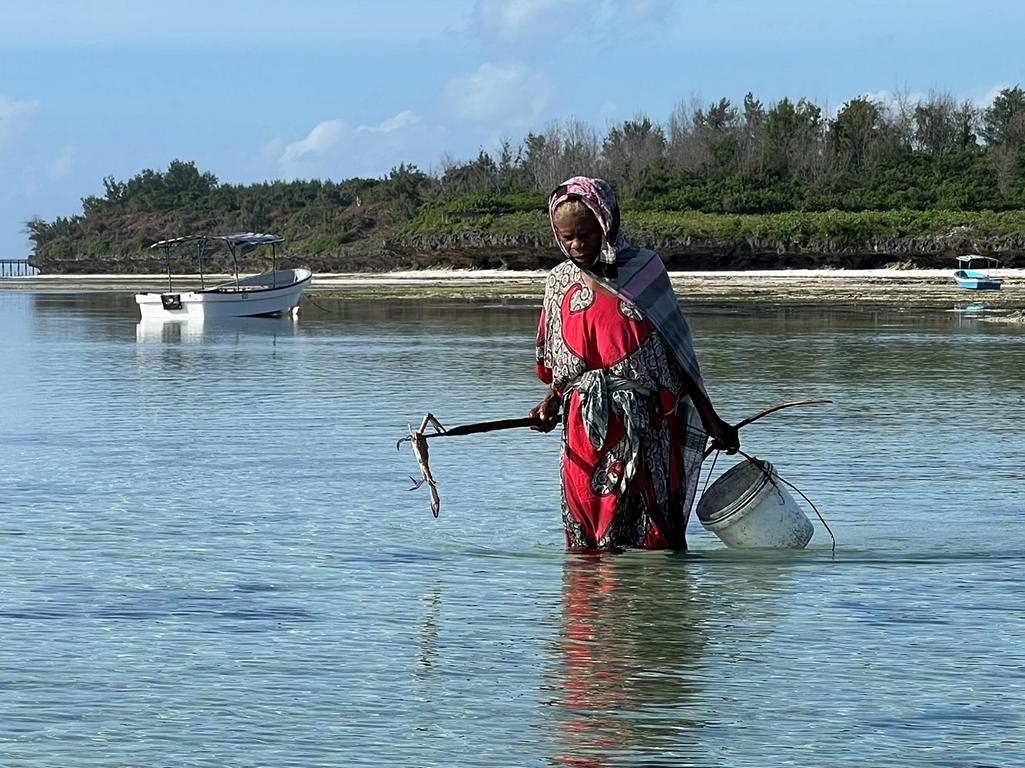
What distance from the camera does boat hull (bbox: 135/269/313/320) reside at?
130 feet

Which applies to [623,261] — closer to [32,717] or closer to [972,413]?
[32,717]

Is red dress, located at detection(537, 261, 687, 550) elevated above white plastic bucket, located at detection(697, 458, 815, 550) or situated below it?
above

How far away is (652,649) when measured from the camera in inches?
229

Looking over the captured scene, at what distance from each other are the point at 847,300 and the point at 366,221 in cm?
5856

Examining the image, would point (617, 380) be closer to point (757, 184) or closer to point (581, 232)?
point (581, 232)

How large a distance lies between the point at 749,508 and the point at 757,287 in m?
47.7

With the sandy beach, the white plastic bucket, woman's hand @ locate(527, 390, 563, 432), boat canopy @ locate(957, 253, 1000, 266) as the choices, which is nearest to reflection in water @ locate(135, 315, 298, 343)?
the sandy beach

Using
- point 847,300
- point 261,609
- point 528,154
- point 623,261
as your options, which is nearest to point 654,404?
point 623,261

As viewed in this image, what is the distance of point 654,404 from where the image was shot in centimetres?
643

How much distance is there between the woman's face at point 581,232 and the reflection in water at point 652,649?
3.95 feet

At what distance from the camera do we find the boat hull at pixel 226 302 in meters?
39.6

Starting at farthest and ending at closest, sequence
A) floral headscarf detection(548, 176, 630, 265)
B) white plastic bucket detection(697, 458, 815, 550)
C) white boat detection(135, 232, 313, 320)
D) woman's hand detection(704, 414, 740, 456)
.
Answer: white boat detection(135, 232, 313, 320)
white plastic bucket detection(697, 458, 815, 550)
woman's hand detection(704, 414, 740, 456)
floral headscarf detection(548, 176, 630, 265)

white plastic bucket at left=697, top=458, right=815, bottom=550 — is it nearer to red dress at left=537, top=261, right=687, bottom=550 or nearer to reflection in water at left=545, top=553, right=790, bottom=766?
reflection in water at left=545, top=553, right=790, bottom=766

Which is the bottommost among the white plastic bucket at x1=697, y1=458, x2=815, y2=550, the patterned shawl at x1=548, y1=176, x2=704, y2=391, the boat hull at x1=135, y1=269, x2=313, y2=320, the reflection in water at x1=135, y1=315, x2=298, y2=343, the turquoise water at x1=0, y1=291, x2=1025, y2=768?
the turquoise water at x1=0, y1=291, x2=1025, y2=768
